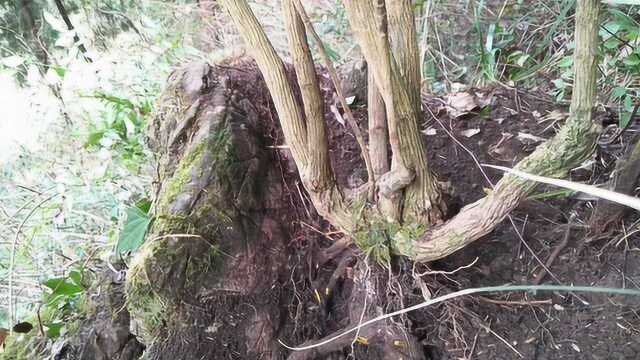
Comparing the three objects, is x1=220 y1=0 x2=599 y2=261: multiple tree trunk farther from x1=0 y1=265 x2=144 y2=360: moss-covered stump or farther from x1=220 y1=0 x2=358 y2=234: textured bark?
x1=0 y1=265 x2=144 y2=360: moss-covered stump

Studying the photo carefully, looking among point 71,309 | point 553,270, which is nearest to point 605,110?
point 553,270

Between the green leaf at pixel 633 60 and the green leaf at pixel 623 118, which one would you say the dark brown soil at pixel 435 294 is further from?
the green leaf at pixel 633 60

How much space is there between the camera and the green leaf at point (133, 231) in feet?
3.25

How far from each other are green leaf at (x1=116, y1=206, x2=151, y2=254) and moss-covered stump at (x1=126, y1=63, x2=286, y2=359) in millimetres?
20

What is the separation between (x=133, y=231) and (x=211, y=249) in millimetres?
176

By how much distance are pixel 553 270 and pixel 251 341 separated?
25.3 inches

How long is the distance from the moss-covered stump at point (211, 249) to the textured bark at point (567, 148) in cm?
45

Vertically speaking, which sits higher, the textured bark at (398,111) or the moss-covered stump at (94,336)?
the textured bark at (398,111)

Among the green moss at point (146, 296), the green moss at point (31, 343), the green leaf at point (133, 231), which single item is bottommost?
the green moss at point (31, 343)

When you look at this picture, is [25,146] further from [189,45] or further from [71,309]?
[71,309]

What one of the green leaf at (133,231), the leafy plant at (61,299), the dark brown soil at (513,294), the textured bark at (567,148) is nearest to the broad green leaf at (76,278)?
the leafy plant at (61,299)

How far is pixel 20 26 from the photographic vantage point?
2586 millimetres


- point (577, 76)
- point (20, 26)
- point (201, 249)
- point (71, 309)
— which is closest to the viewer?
point (577, 76)

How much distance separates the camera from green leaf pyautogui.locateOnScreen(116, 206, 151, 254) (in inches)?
38.9
